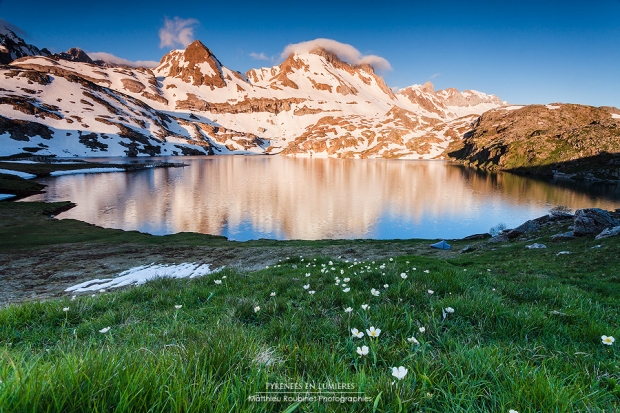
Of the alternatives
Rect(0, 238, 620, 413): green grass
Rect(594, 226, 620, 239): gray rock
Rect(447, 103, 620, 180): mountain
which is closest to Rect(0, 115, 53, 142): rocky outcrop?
Rect(0, 238, 620, 413): green grass

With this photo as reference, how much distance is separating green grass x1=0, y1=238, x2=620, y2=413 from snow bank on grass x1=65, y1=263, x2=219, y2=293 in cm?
1123

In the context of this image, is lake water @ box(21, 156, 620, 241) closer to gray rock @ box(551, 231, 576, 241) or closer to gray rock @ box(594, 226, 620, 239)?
gray rock @ box(551, 231, 576, 241)

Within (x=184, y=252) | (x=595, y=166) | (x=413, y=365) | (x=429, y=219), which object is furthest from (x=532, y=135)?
(x=413, y=365)

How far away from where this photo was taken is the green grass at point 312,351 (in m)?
1.75

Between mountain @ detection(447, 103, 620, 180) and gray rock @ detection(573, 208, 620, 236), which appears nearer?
gray rock @ detection(573, 208, 620, 236)

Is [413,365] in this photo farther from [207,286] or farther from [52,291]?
[52,291]

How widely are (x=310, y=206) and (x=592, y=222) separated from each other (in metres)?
50.0

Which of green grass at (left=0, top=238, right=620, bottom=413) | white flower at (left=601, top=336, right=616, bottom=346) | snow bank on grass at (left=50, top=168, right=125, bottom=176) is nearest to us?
green grass at (left=0, top=238, right=620, bottom=413)

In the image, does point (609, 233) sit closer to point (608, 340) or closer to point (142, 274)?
point (608, 340)

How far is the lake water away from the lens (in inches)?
1997

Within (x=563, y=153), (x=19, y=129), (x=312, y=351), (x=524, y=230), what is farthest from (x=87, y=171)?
(x=563, y=153)

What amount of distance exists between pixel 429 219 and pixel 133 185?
286ft

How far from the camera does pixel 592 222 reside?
24469 millimetres

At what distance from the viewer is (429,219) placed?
192ft
